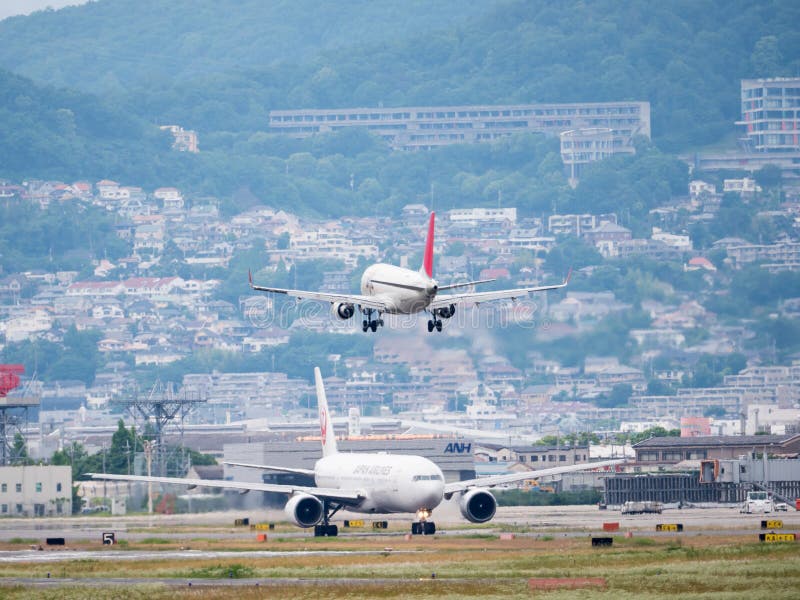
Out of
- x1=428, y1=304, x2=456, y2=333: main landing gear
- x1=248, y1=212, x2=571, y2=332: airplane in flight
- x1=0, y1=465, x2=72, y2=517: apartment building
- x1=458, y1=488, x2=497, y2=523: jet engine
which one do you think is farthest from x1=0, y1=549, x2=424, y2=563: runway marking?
x1=0, y1=465, x2=72, y2=517: apartment building

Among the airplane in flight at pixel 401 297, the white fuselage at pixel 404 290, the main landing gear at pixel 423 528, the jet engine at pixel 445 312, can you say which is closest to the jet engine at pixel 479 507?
the main landing gear at pixel 423 528

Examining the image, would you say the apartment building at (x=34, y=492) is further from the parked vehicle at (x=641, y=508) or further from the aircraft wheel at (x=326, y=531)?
the aircraft wheel at (x=326, y=531)

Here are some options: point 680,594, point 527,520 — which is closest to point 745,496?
point 527,520

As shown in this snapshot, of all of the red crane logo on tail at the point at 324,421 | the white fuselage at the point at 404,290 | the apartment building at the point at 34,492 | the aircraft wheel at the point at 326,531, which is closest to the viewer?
the white fuselage at the point at 404,290

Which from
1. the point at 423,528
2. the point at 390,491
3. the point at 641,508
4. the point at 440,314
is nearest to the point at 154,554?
the point at 390,491

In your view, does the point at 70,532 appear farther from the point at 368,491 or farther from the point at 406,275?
the point at 406,275

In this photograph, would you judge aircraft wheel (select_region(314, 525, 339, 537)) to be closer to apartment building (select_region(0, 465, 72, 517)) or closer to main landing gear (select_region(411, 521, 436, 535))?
main landing gear (select_region(411, 521, 436, 535))
